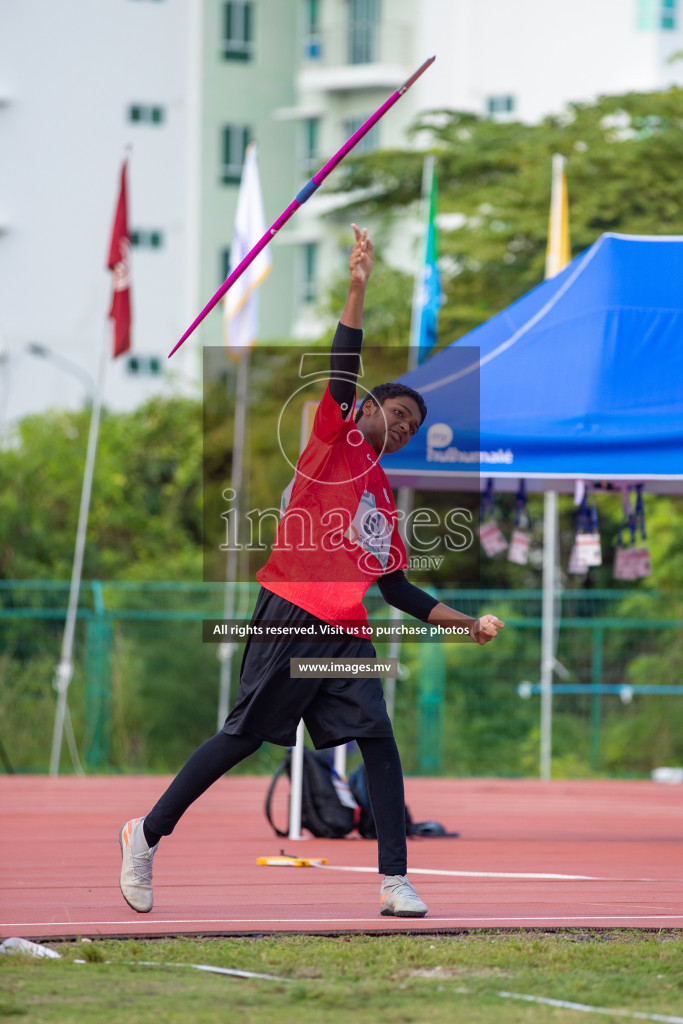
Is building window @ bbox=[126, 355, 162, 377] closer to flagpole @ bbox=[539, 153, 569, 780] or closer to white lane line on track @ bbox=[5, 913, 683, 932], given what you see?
flagpole @ bbox=[539, 153, 569, 780]

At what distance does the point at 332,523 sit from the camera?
17.2ft

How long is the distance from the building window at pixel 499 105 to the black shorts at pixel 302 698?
3368cm

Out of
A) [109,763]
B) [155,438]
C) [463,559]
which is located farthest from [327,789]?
[155,438]

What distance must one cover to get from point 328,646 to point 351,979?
135 cm

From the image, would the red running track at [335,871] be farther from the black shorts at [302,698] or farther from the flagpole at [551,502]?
the flagpole at [551,502]

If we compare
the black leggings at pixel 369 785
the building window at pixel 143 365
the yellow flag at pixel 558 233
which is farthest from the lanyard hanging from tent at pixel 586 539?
the building window at pixel 143 365

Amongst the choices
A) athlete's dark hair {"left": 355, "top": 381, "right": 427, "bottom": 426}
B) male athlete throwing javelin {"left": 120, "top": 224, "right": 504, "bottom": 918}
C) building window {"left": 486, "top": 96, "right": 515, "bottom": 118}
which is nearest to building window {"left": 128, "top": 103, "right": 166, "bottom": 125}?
building window {"left": 486, "top": 96, "right": 515, "bottom": 118}

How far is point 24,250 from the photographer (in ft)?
129

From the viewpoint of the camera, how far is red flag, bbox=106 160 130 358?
14.5 meters

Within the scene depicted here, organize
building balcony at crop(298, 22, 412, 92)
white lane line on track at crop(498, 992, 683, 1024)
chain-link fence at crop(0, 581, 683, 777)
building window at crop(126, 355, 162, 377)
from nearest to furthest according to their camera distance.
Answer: white lane line on track at crop(498, 992, 683, 1024) → chain-link fence at crop(0, 581, 683, 777) → building balcony at crop(298, 22, 412, 92) → building window at crop(126, 355, 162, 377)

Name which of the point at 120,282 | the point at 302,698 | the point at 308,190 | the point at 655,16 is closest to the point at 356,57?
the point at 655,16

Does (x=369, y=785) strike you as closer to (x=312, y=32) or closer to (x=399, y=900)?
(x=399, y=900)

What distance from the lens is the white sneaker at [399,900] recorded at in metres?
5.25

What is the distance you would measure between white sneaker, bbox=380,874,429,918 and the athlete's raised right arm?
1.57m
